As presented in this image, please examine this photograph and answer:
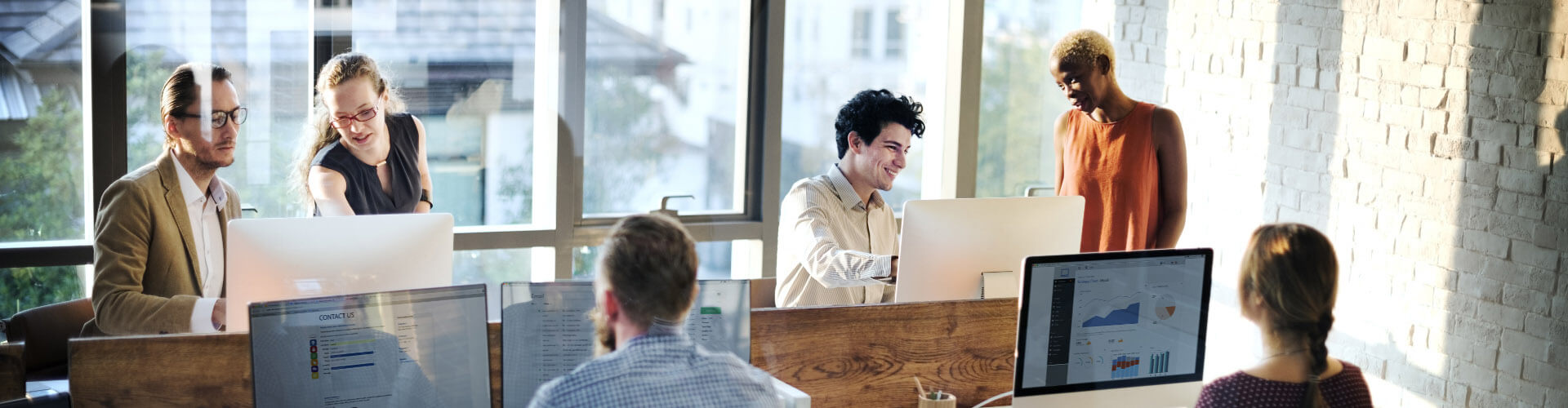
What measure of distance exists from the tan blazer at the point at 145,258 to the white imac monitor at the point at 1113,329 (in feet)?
5.07

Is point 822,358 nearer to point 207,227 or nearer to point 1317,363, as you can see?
point 1317,363

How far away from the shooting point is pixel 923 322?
2.38m

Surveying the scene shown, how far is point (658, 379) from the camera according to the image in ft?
5.31

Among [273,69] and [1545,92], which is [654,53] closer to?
[273,69]

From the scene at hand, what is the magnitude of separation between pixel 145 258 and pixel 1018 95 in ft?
10.9

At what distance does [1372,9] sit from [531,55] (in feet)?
8.90

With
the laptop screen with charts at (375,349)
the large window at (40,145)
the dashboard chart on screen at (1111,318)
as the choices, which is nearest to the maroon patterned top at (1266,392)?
the dashboard chart on screen at (1111,318)

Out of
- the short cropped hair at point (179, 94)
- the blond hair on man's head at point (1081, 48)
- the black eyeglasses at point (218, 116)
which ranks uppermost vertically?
the blond hair on man's head at point (1081, 48)

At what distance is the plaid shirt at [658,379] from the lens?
5.23ft

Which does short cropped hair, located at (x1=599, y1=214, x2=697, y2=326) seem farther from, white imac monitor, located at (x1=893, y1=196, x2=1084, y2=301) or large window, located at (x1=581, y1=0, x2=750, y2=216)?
large window, located at (x1=581, y1=0, x2=750, y2=216)

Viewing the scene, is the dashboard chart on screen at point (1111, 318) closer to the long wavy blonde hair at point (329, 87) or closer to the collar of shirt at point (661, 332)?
the collar of shirt at point (661, 332)

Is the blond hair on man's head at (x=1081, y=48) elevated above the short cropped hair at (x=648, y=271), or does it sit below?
above

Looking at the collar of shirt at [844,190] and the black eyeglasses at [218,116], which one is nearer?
the black eyeglasses at [218,116]

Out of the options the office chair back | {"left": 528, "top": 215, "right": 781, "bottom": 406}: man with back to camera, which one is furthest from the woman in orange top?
the office chair back
